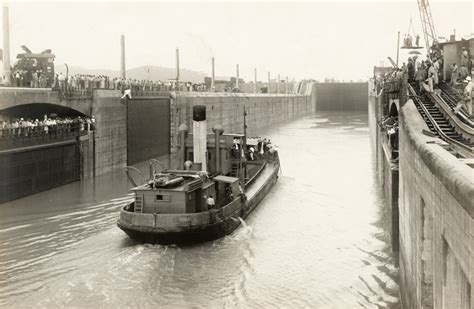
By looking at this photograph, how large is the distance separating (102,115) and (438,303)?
31.1 m

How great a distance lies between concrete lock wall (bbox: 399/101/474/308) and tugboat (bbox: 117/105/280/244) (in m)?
8.60

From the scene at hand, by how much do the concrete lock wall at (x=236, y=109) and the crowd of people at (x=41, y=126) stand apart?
14.8m

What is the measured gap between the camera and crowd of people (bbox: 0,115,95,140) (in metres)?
27.4

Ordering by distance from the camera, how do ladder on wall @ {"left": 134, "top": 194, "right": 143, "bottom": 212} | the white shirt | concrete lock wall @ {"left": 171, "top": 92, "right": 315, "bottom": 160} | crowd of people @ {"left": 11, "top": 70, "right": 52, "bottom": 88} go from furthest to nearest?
concrete lock wall @ {"left": 171, "top": 92, "right": 315, "bottom": 160} → crowd of people @ {"left": 11, "top": 70, "right": 52, "bottom": 88} → the white shirt → ladder on wall @ {"left": 134, "top": 194, "right": 143, "bottom": 212}

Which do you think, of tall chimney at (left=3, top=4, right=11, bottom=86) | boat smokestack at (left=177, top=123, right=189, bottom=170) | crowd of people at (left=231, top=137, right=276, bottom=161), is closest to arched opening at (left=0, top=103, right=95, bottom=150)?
tall chimney at (left=3, top=4, right=11, bottom=86)

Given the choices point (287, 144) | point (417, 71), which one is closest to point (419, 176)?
point (417, 71)

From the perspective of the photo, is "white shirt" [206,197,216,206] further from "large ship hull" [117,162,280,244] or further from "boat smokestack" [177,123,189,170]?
"boat smokestack" [177,123,189,170]

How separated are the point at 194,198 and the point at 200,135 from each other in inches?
163

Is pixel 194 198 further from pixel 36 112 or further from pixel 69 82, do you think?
pixel 36 112

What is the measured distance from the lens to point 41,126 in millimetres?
30344

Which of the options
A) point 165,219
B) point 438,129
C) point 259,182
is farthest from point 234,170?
point 438,129

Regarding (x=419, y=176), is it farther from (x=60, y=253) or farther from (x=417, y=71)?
(x=417, y=71)

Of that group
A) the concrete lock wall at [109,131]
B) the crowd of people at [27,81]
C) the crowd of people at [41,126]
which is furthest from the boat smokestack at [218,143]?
the crowd of people at [27,81]

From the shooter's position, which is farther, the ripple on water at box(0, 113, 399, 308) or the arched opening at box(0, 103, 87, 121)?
the arched opening at box(0, 103, 87, 121)
